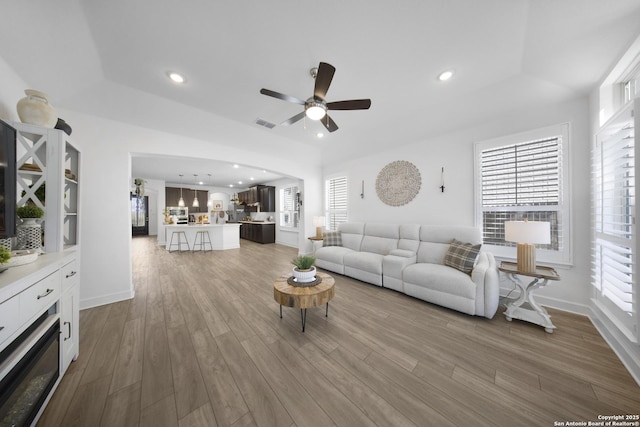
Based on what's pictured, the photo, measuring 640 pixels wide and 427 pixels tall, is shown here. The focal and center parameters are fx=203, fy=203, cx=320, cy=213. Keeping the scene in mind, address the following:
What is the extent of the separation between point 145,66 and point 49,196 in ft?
5.44

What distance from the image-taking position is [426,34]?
1.87m

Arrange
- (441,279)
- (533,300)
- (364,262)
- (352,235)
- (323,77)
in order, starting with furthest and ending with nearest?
(352,235) < (364,262) < (441,279) < (533,300) < (323,77)

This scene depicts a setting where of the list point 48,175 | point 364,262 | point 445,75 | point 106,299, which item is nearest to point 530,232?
point 445,75

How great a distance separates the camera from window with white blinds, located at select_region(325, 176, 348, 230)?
17.9ft

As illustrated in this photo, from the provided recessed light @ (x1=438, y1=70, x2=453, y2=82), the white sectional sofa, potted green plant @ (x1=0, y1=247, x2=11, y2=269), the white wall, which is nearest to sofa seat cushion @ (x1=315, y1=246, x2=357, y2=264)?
the white sectional sofa

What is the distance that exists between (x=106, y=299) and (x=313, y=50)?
4120 mm

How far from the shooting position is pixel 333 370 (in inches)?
64.4

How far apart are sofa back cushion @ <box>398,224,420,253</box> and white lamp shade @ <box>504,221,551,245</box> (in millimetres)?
1415

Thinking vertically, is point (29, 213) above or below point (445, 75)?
below

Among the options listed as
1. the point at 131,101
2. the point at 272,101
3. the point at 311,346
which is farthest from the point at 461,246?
→ the point at 131,101

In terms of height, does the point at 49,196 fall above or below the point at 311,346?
above

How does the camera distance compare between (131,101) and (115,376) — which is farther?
(131,101)

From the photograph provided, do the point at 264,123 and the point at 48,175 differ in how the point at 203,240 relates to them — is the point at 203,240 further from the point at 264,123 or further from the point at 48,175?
the point at 48,175

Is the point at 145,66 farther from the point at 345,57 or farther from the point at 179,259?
the point at 179,259
